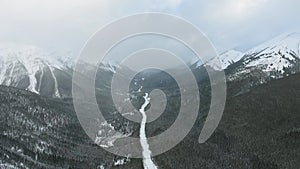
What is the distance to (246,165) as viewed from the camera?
7820 inches

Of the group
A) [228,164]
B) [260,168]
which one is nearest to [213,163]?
[228,164]

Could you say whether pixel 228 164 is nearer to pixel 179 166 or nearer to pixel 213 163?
pixel 213 163

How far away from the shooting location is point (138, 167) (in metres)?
199

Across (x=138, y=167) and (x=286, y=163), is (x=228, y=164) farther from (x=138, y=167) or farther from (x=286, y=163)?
(x=138, y=167)

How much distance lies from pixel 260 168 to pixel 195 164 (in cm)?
2645

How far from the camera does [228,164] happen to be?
197 m

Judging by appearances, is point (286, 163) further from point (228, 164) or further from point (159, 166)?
point (159, 166)

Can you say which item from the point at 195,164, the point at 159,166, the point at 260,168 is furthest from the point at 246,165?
the point at 159,166

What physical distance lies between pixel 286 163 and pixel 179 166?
43628 millimetres

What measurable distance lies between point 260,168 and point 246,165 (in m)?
5.70

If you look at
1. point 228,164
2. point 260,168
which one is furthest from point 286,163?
point 228,164

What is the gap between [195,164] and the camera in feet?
648

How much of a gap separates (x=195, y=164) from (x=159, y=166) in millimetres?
14591

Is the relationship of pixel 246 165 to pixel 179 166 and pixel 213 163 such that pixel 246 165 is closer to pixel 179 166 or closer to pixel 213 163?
pixel 213 163
